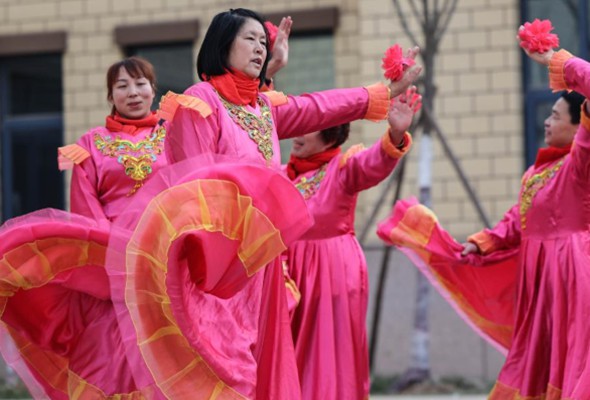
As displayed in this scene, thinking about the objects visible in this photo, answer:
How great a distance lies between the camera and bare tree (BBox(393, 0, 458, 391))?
10.1m

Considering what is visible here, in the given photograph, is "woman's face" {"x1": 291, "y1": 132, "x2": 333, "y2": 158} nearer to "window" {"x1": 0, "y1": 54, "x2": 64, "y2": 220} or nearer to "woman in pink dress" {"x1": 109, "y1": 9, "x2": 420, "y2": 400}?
"woman in pink dress" {"x1": 109, "y1": 9, "x2": 420, "y2": 400}

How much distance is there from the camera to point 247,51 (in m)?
5.46

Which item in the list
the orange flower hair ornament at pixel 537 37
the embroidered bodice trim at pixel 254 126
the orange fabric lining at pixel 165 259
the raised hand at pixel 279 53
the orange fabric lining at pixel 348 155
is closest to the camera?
the orange fabric lining at pixel 165 259

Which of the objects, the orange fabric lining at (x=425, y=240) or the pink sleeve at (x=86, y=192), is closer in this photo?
the pink sleeve at (x=86, y=192)

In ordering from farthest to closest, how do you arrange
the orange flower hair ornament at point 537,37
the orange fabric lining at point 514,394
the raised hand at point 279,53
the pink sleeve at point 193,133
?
1. the orange fabric lining at point 514,394
2. the raised hand at point 279,53
3. the orange flower hair ornament at point 537,37
4. the pink sleeve at point 193,133

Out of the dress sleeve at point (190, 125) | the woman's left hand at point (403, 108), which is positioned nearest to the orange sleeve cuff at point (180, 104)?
the dress sleeve at point (190, 125)

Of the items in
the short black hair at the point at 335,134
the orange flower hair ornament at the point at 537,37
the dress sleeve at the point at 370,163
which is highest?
the orange flower hair ornament at the point at 537,37

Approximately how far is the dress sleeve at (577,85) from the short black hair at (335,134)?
1207mm

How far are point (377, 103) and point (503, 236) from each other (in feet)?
5.07

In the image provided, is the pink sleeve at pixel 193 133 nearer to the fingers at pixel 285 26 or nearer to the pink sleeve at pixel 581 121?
the fingers at pixel 285 26

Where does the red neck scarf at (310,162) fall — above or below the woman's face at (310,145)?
below

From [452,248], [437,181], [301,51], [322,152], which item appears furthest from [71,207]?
[301,51]

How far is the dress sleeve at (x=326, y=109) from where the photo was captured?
5.73 meters

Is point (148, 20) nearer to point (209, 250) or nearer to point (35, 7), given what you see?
point (35, 7)
